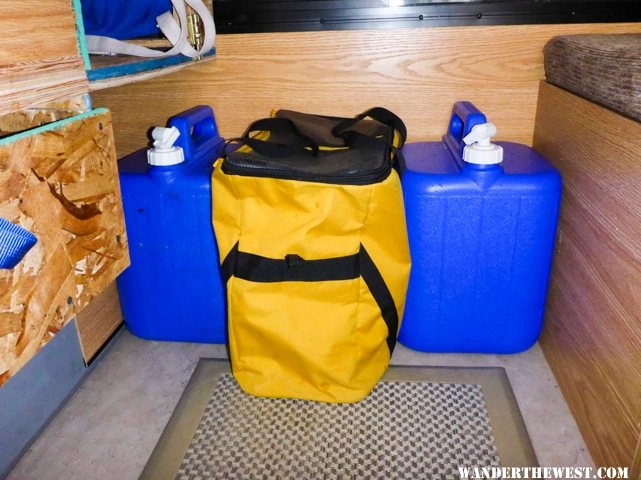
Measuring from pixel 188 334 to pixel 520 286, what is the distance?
70 cm

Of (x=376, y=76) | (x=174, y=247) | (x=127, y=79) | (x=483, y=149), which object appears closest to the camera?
(x=127, y=79)

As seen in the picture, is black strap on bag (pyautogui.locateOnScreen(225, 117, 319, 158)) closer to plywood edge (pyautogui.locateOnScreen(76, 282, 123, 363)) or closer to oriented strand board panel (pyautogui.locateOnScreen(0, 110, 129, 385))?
oriented strand board panel (pyautogui.locateOnScreen(0, 110, 129, 385))

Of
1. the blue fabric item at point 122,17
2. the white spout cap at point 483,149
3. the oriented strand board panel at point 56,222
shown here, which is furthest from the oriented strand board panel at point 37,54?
the white spout cap at point 483,149

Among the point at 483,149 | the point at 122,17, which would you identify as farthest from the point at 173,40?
the point at 483,149

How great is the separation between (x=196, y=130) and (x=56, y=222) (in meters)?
0.59

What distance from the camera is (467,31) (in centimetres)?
116

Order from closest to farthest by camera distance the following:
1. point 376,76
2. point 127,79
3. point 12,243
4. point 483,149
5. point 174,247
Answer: point 12,243 < point 127,79 < point 483,149 < point 174,247 < point 376,76

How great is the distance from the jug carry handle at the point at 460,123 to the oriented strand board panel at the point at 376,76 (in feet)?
0.20

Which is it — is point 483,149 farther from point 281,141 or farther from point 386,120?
point 281,141

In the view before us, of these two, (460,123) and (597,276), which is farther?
(460,123)

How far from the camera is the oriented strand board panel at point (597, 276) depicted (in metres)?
0.76

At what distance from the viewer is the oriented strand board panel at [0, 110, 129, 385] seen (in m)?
0.62

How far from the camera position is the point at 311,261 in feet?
2.98

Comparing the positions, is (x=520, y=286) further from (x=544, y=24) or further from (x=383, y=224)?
(x=544, y=24)
